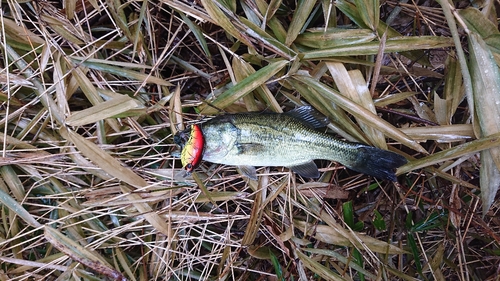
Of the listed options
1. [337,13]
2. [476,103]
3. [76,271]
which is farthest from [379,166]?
[76,271]

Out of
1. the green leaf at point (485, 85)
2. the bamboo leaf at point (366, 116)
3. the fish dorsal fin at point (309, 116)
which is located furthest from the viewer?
the fish dorsal fin at point (309, 116)

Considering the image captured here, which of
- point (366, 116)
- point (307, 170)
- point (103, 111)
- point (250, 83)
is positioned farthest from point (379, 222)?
point (103, 111)

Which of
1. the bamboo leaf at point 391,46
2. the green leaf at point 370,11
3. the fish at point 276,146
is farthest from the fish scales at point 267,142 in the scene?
the green leaf at point 370,11

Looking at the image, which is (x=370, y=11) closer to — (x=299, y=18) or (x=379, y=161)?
(x=299, y=18)

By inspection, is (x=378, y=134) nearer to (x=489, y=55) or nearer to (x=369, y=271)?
(x=489, y=55)

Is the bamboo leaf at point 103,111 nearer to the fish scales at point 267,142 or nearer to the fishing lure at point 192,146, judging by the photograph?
the fishing lure at point 192,146

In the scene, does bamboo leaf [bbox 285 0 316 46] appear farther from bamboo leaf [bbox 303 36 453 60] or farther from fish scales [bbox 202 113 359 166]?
fish scales [bbox 202 113 359 166]
